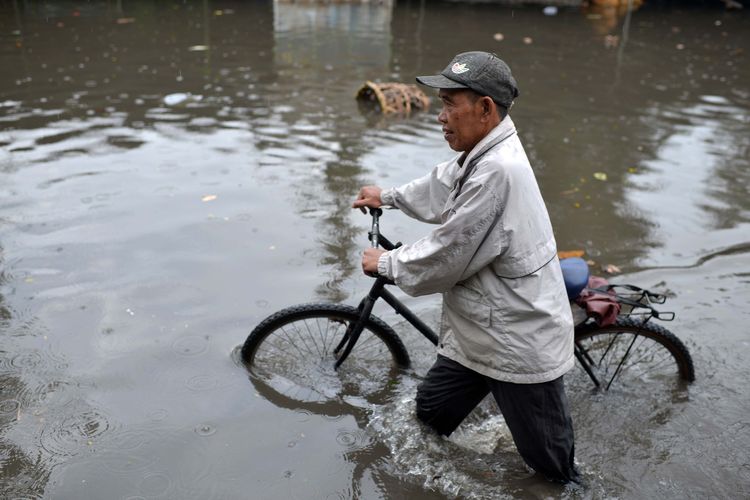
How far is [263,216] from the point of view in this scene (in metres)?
6.12

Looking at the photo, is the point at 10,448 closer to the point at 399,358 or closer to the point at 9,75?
the point at 399,358

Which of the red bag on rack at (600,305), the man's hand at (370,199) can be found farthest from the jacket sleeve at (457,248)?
the red bag on rack at (600,305)

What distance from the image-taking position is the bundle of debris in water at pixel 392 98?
9.07 metres

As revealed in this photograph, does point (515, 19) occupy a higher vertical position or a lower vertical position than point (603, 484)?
higher

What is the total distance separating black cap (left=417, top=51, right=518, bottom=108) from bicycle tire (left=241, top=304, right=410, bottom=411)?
158 cm

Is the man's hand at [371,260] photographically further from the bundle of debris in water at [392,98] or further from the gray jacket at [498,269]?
the bundle of debris in water at [392,98]

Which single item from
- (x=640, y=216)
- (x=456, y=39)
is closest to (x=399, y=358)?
(x=640, y=216)

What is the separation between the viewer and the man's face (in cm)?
262

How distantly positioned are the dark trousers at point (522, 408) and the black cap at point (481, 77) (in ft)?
4.04

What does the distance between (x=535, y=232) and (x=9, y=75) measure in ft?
32.7

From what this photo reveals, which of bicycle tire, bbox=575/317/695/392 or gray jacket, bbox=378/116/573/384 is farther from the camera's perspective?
bicycle tire, bbox=575/317/695/392

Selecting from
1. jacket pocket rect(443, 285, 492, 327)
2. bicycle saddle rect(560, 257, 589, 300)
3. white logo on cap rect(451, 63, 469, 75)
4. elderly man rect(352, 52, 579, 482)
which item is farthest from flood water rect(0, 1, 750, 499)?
white logo on cap rect(451, 63, 469, 75)

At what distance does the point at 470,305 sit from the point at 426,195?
703mm

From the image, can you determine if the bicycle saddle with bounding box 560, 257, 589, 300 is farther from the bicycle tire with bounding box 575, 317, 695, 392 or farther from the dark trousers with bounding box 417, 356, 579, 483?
the dark trousers with bounding box 417, 356, 579, 483
